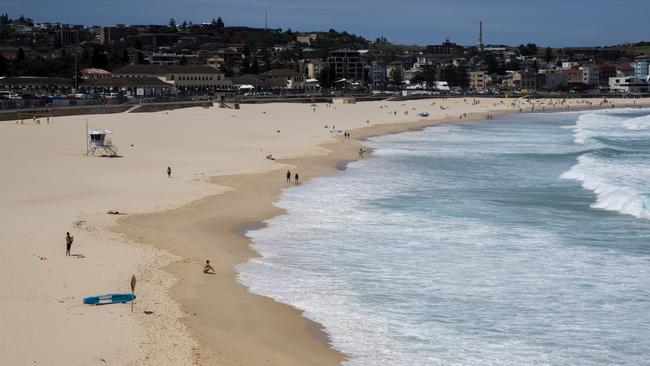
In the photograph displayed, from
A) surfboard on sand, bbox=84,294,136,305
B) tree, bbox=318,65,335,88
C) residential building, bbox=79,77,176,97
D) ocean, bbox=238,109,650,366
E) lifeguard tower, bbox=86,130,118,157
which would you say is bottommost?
ocean, bbox=238,109,650,366

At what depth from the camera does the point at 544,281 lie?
18906 mm

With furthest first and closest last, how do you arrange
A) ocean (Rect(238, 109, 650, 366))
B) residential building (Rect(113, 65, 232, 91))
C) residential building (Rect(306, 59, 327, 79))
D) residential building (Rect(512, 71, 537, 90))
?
residential building (Rect(512, 71, 537, 90)), residential building (Rect(306, 59, 327, 79)), residential building (Rect(113, 65, 232, 91)), ocean (Rect(238, 109, 650, 366))

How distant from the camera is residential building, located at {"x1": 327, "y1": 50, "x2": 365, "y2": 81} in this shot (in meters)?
180

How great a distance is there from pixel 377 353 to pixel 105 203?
46.7 feet

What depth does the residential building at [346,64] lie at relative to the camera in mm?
179625

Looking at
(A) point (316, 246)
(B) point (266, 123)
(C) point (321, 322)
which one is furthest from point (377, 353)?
(B) point (266, 123)

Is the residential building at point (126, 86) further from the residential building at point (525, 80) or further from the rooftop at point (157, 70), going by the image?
the residential building at point (525, 80)

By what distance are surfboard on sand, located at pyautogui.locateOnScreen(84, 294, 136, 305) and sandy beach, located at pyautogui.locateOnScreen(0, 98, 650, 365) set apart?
215 mm

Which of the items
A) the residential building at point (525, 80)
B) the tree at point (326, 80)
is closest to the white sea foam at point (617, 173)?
the tree at point (326, 80)

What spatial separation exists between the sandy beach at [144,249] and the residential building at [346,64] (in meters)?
132

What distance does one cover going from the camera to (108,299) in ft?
50.8

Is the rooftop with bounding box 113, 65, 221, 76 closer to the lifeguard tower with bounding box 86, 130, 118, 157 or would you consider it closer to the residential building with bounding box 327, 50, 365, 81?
the residential building with bounding box 327, 50, 365, 81

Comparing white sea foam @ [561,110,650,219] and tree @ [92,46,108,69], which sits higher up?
tree @ [92,46,108,69]

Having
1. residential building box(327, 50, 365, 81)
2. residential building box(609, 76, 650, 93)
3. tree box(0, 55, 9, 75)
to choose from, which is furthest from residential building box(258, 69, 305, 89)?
residential building box(609, 76, 650, 93)
